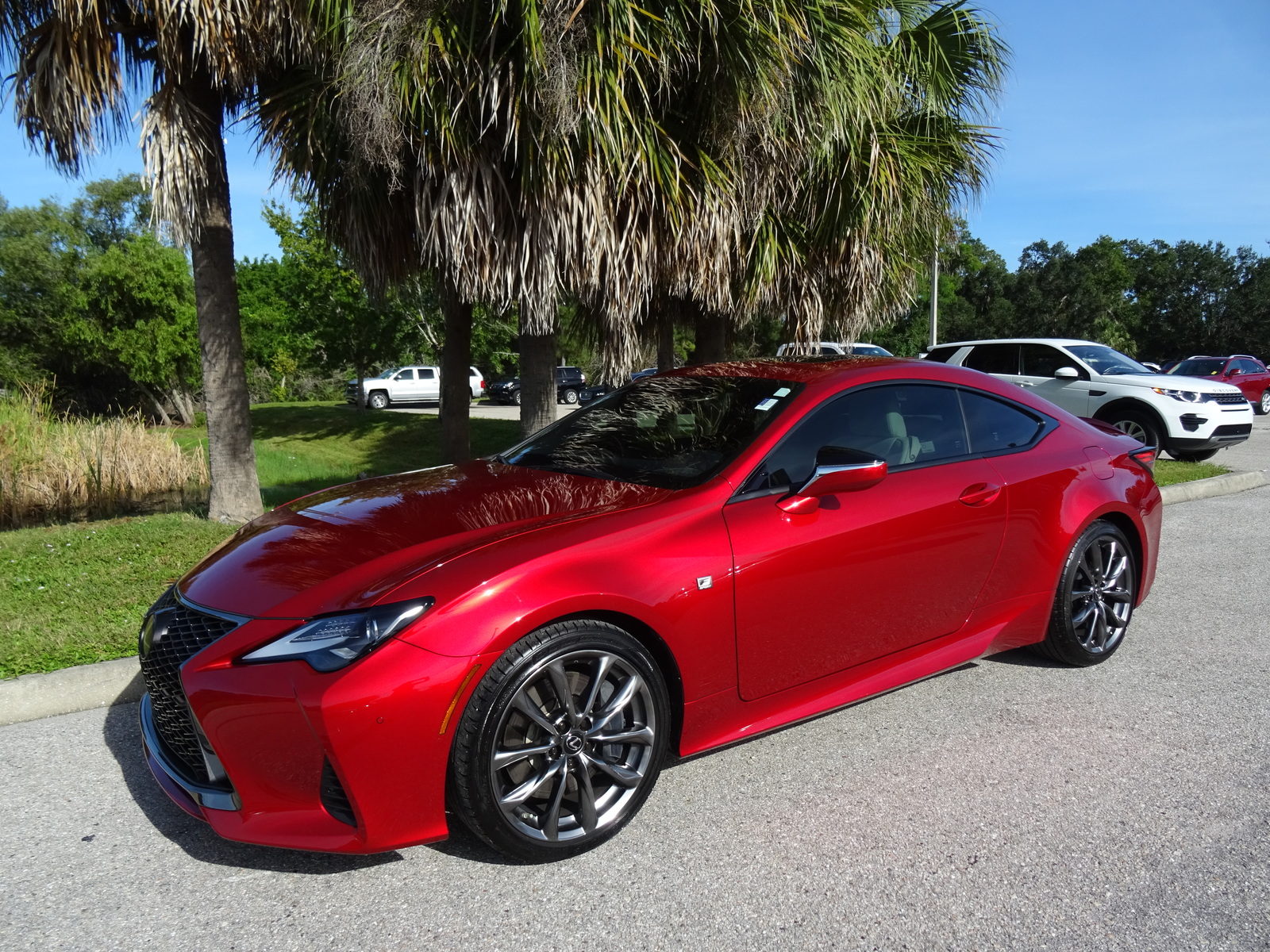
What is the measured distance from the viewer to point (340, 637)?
8.70 feet

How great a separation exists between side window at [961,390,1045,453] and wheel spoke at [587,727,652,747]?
2.10 meters

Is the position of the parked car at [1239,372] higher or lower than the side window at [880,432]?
higher

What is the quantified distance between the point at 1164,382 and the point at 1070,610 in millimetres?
9068

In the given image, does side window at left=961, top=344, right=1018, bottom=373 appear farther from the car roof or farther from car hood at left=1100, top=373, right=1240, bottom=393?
car hood at left=1100, top=373, right=1240, bottom=393

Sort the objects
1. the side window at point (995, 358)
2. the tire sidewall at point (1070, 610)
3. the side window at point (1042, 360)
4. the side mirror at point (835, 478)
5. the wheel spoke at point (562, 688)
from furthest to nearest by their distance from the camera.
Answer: the side window at point (995, 358)
the side window at point (1042, 360)
the tire sidewall at point (1070, 610)
the side mirror at point (835, 478)
the wheel spoke at point (562, 688)

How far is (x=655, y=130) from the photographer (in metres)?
6.99

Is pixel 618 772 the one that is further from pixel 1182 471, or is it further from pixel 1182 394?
pixel 1182 394

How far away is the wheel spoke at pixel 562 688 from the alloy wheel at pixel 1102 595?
273 centimetres

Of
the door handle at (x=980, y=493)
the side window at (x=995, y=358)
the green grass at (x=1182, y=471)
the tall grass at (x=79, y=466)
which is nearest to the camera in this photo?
the door handle at (x=980, y=493)

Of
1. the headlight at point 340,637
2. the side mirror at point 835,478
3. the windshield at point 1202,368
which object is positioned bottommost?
the headlight at point 340,637

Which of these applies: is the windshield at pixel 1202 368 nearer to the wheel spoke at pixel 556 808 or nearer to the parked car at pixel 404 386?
the wheel spoke at pixel 556 808

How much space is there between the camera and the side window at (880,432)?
140 inches

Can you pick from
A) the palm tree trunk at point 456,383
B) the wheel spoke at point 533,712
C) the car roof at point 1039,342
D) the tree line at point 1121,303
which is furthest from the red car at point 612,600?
the tree line at point 1121,303

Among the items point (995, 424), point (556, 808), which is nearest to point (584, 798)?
point (556, 808)
